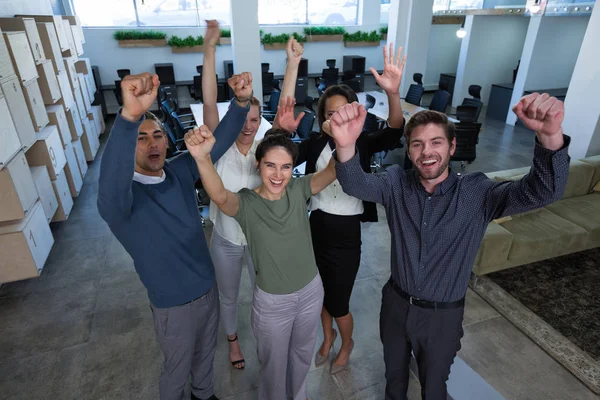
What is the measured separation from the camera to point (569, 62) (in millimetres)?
9547

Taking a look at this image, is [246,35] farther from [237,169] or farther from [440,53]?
[440,53]

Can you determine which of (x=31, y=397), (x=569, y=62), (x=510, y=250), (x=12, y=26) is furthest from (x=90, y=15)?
(x=569, y=62)

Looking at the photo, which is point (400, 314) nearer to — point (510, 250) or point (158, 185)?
point (158, 185)

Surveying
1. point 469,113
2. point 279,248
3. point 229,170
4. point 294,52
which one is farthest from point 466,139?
point 279,248

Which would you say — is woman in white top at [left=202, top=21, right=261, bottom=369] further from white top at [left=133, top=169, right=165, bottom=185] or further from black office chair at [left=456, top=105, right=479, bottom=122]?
black office chair at [left=456, top=105, right=479, bottom=122]

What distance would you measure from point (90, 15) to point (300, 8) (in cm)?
611

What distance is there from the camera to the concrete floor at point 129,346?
2758 mm

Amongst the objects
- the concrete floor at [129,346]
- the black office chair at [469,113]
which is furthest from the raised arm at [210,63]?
the black office chair at [469,113]

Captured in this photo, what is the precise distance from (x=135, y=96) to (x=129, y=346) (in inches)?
99.7

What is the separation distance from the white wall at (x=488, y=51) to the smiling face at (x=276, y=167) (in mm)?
10881

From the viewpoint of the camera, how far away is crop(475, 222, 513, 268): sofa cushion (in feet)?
11.7

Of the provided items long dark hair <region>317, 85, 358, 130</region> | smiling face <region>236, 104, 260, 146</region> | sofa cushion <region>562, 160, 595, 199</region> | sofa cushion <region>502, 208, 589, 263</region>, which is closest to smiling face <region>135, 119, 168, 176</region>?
smiling face <region>236, 104, 260, 146</region>

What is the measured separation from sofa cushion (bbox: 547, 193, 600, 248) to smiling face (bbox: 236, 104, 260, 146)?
3742 mm

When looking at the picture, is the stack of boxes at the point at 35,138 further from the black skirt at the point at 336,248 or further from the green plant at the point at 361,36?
the green plant at the point at 361,36
